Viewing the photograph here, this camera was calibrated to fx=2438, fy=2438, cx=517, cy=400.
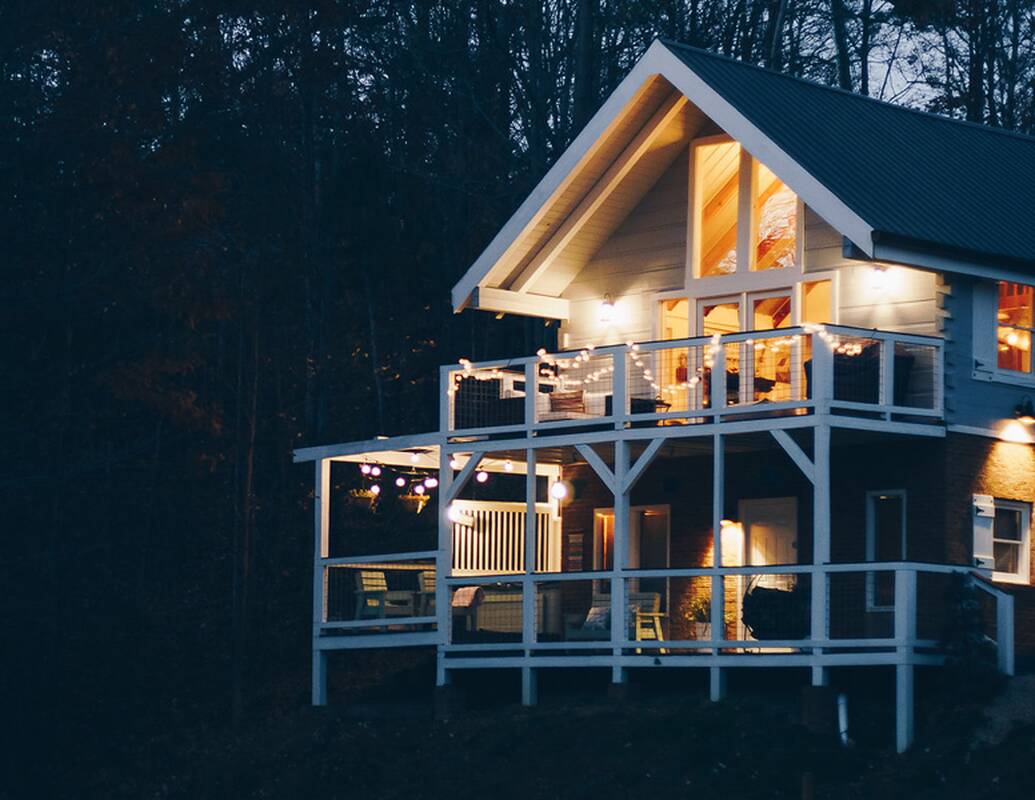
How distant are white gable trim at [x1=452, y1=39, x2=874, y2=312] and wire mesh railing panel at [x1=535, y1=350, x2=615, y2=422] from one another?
6.11 feet

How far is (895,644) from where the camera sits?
28359mm

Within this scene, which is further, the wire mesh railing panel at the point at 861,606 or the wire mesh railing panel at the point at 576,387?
the wire mesh railing panel at the point at 576,387

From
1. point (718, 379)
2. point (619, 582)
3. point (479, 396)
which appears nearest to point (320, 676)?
point (479, 396)

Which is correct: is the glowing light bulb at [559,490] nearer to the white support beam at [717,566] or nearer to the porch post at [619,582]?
the porch post at [619,582]

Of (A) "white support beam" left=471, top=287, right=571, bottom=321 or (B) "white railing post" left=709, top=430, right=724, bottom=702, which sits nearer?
(B) "white railing post" left=709, top=430, right=724, bottom=702

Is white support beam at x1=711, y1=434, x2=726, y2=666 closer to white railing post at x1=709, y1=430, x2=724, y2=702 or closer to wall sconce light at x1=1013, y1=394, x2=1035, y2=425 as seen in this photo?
white railing post at x1=709, y1=430, x2=724, y2=702

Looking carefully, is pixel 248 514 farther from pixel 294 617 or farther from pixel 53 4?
pixel 53 4

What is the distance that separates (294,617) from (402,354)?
5733 millimetres

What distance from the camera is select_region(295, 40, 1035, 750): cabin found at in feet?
98.4

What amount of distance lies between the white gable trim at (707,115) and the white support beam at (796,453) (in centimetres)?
253

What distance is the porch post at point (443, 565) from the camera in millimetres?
33219

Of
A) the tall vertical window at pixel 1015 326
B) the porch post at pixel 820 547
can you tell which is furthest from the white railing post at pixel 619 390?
the tall vertical window at pixel 1015 326

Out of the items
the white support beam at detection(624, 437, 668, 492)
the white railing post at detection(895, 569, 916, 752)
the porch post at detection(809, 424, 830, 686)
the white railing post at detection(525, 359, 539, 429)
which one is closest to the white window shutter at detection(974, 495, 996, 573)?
the white railing post at detection(895, 569, 916, 752)

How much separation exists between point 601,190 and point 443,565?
571cm
